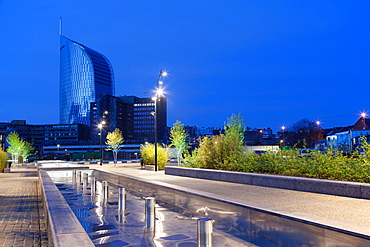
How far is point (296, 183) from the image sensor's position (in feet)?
44.8

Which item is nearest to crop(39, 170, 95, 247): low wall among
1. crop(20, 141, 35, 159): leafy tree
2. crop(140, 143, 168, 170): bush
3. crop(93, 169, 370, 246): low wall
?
crop(93, 169, 370, 246): low wall

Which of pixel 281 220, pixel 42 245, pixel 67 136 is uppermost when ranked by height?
pixel 67 136

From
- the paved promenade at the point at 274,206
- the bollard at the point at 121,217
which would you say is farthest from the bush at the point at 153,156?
the bollard at the point at 121,217

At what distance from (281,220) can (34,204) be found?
410 inches

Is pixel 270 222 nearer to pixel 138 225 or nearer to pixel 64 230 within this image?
pixel 138 225

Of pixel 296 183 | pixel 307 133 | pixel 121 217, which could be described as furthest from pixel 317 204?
pixel 307 133

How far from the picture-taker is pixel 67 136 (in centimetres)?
19888

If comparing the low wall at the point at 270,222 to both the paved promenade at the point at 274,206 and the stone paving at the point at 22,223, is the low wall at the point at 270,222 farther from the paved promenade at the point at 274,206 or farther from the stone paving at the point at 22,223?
the stone paving at the point at 22,223

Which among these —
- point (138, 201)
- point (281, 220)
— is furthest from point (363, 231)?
point (138, 201)

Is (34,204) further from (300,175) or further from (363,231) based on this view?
(363,231)

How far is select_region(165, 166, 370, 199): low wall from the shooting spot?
1125cm

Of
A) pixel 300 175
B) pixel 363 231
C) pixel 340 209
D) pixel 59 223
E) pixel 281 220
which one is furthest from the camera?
pixel 300 175

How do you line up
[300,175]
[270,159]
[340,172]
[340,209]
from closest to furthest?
[340,209] < [340,172] < [300,175] < [270,159]

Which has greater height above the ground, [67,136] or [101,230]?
[67,136]
